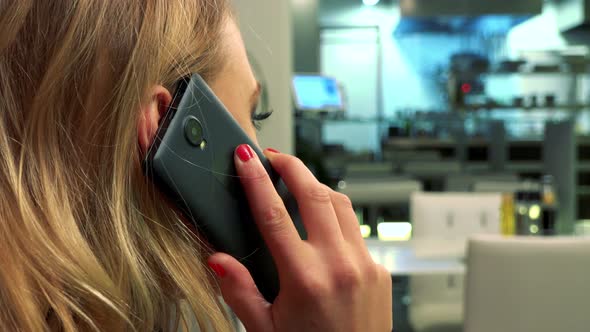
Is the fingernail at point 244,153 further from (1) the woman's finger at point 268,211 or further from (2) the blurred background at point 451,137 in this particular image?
(2) the blurred background at point 451,137

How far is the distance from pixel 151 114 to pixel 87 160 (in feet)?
0.21

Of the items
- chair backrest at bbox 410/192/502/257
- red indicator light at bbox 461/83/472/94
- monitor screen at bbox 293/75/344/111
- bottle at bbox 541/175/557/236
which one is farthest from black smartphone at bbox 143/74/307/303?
red indicator light at bbox 461/83/472/94

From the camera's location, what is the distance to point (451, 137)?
243 inches

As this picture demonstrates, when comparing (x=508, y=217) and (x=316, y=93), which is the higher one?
(x=316, y=93)

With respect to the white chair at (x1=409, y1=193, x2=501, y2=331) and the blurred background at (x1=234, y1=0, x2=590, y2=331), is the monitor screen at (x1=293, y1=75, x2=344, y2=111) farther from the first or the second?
the white chair at (x1=409, y1=193, x2=501, y2=331)

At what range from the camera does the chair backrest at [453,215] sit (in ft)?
8.12

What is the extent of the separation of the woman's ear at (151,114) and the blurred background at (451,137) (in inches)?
16.9

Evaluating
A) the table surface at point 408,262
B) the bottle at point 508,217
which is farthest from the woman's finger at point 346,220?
the bottle at point 508,217

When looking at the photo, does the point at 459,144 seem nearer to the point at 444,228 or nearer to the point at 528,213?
the point at 444,228

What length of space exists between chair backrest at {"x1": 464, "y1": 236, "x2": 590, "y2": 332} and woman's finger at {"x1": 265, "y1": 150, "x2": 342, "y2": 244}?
40.0 inches

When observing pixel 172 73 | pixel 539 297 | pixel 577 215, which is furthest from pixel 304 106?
pixel 172 73

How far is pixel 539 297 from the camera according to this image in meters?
1.49

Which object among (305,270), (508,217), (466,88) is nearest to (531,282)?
(508,217)

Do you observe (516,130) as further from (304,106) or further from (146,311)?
(146,311)
